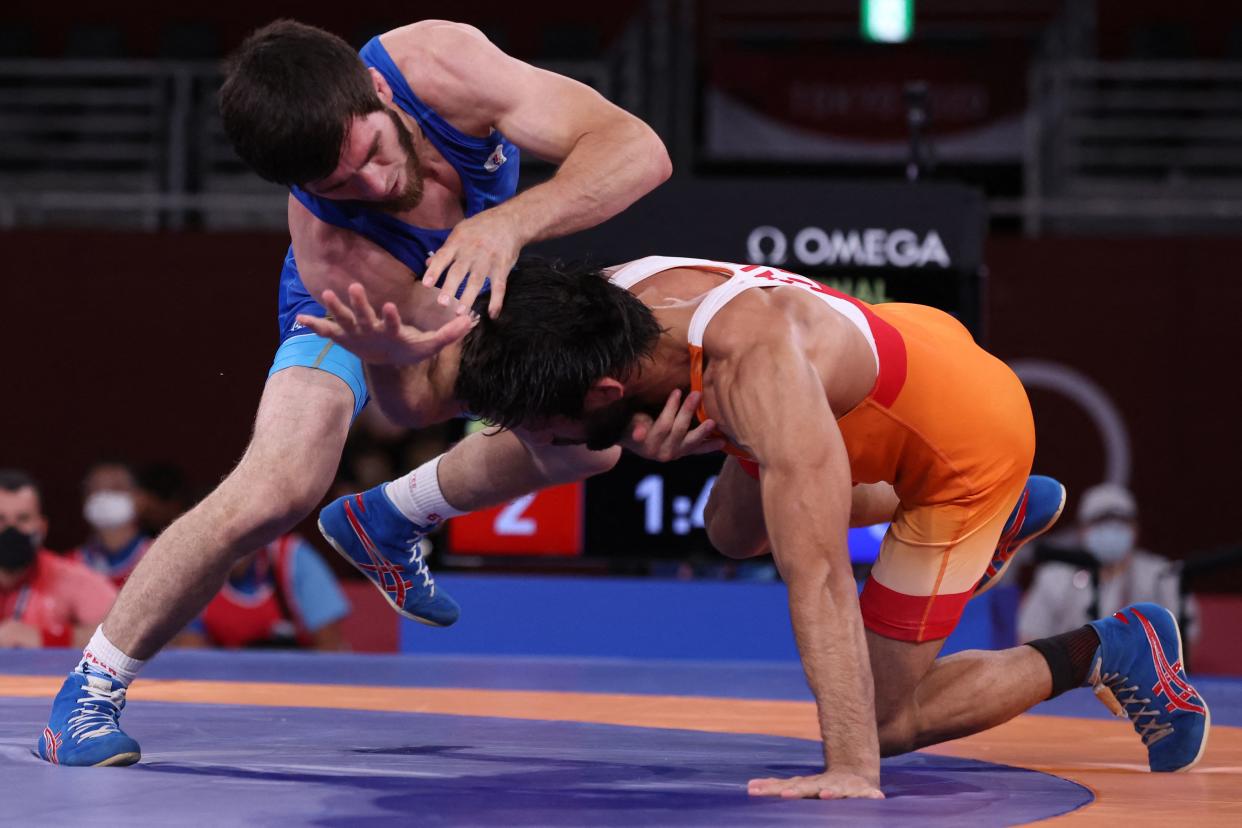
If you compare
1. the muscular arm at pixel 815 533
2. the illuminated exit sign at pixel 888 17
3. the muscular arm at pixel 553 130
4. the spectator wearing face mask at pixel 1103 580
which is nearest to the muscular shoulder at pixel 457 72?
the muscular arm at pixel 553 130

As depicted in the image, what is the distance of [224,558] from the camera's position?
311 cm

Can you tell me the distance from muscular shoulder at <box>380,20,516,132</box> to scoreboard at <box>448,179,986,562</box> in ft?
6.53

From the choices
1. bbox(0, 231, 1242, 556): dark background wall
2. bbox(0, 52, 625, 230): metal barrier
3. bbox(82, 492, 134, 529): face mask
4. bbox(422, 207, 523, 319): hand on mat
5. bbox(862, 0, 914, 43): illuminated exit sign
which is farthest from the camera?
bbox(0, 52, 625, 230): metal barrier

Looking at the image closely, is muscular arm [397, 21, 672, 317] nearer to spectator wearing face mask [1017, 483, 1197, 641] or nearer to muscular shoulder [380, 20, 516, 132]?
muscular shoulder [380, 20, 516, 132]

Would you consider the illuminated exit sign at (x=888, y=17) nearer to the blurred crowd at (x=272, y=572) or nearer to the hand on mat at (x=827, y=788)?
the blurred crowd at (x=272, y=572)

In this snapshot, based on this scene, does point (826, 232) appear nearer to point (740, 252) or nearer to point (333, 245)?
point (740, 252)

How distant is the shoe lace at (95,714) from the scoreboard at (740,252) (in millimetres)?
2415

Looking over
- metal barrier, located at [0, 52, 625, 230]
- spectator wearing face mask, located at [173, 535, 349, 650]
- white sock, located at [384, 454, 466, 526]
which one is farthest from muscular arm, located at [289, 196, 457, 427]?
metal barrier, located at [0, 52, 625, 230]

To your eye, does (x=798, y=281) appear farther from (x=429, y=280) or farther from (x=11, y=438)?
(x=11, y=438)

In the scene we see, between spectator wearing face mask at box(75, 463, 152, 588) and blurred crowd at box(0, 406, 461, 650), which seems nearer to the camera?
blurred crowd at box(0, 406, 461, 650)

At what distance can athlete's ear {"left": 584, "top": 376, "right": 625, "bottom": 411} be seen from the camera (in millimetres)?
2863

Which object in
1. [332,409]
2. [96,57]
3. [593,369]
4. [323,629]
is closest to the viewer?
[593,369]

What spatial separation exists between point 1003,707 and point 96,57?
889 cm

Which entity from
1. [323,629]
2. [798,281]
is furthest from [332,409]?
[323,629]
